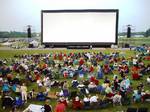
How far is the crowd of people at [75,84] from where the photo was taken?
1464 centimetres

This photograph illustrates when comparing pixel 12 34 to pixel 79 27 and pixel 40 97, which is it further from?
pixel 40 97

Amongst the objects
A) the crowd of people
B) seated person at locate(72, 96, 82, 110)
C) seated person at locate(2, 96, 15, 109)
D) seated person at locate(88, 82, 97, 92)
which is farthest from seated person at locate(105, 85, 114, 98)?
seated person at locate(2, 96, 15, 109)

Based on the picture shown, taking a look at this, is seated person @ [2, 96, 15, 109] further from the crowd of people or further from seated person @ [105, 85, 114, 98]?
seated person @ [105, 85, 114, 98]

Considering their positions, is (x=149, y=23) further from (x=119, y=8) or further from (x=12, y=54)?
(x=12, y=54)

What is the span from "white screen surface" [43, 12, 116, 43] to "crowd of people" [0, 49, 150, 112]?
4.70 metres

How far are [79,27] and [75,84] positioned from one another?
15.3m

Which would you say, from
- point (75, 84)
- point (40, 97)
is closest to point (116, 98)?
Result: point (40, 97)

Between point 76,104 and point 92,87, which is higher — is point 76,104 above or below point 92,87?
below

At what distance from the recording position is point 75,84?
716 inches

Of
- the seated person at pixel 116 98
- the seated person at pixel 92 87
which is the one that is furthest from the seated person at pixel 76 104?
the seated person at pixel 92 87

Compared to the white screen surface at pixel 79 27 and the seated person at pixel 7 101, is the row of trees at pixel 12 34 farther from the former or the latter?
the seated person at pixel 7 101

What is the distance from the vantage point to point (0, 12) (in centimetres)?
3353

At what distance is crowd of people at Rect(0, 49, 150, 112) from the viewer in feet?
48.0

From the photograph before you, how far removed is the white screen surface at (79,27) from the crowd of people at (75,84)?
4697 millimetres
